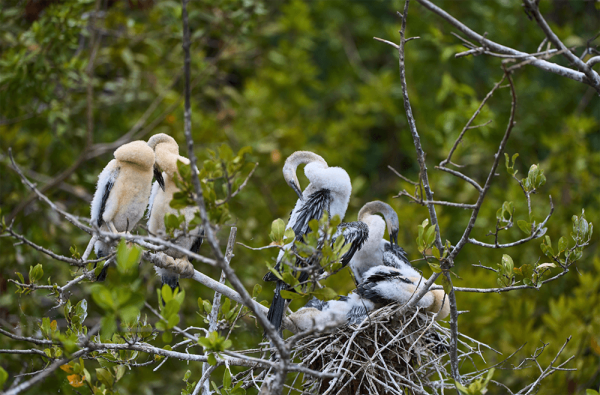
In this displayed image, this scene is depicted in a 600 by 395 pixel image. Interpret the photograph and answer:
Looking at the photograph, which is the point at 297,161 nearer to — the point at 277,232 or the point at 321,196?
the point at 321,196

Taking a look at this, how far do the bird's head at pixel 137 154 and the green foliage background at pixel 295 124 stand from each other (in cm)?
112

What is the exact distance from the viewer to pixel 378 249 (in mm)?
3432

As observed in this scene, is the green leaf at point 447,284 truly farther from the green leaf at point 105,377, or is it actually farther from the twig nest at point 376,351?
the green leaf at point 105,377

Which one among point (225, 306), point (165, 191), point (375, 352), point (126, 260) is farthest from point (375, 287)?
point (126, 260)

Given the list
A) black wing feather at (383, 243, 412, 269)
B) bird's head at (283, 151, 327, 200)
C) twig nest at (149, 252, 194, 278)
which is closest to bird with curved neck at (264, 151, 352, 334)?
bird's head at (283, 151, 327, 200)

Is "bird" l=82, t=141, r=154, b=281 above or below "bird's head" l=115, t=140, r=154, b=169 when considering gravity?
below

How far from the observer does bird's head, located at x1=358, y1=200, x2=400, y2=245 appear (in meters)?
3.50

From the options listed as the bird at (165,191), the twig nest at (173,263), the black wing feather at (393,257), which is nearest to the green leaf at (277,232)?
the bird at (165,191)

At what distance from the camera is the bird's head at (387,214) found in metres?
3.50

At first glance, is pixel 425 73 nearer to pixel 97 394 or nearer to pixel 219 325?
pixel 219 325

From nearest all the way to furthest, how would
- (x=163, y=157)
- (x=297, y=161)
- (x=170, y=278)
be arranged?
1. (x=163, y=157)
2. (x=170, y=278)
3. (x=297, y=161)

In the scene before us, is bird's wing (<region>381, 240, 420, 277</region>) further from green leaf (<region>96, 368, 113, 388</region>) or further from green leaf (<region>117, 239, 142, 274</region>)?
green leaf (<region>117, 239, 142, 274</region>)

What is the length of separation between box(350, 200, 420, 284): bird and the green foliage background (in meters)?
0.79

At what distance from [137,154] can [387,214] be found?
73.7 inches
